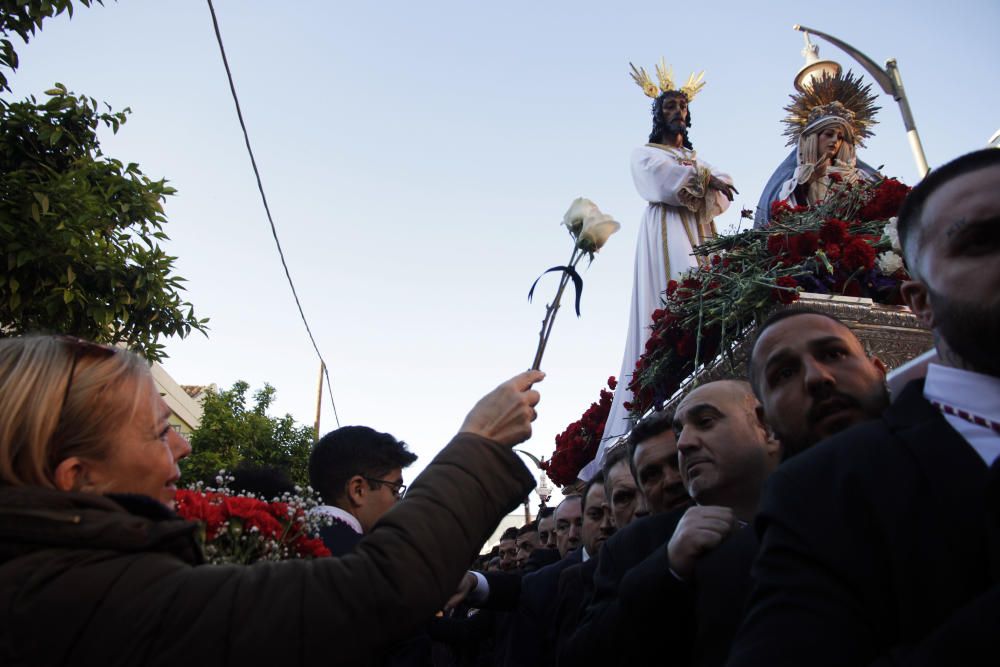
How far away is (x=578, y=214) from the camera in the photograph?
2246 mm

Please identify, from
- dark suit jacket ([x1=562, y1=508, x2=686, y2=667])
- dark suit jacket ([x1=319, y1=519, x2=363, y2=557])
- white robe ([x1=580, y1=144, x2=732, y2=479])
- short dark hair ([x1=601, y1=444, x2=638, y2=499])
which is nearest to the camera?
dark suit jacket ([x1=562, y1=508, x2=686, y2=667])

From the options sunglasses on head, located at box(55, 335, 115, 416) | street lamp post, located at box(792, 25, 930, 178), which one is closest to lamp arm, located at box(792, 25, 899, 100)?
street lamp post, located at box(792, 25, 930, 178)

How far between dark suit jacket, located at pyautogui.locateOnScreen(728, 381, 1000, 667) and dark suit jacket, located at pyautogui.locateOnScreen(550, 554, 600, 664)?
2.48 meters

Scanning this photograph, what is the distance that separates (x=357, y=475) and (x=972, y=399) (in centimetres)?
276

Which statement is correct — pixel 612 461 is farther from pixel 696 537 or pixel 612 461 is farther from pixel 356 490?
pixel 696 537

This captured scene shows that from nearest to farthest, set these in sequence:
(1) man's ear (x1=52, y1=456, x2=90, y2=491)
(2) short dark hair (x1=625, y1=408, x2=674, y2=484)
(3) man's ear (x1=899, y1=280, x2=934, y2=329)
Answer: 1. (1) man's ear (x1=52, y1=456, x2=90, y2=491)
2. (3) man's ear (x1=899, y1=280, x2=934, y2=329)
3. (2) short dark hair (x1=625, y1=408, x2=674, y2=484)

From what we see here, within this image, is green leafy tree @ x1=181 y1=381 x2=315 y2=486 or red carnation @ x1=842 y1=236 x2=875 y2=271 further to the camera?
green leafy tree @ x1=181 y1=381 x2=315 y2=486

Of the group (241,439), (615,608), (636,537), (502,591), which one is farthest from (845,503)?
(241,439)

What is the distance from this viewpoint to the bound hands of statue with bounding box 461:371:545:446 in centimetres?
169

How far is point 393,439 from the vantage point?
12.3 ft

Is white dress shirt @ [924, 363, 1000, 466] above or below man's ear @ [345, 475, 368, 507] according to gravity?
below

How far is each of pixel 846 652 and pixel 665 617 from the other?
126 centimetres

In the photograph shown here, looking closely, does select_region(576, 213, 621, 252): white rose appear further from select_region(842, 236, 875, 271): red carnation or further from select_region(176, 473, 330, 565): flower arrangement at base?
select_region(842, 236, 875, 271): red carnation

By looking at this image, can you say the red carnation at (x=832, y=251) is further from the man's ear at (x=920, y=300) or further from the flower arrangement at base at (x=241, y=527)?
the flower arrangement at base at (x=241, y=527)
